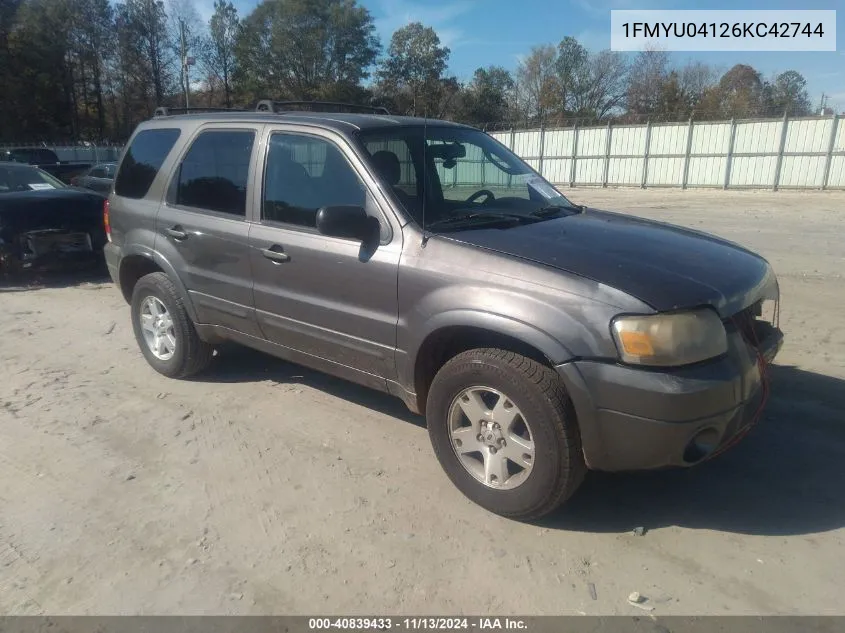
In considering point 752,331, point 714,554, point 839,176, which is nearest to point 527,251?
point 752,331

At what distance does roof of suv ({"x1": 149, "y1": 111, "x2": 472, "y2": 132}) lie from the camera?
12.3ft

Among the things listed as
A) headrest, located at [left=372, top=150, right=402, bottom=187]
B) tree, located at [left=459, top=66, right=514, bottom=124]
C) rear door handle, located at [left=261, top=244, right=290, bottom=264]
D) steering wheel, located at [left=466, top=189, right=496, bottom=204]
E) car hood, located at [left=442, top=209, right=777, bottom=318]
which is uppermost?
tree, located at [left=459, top=66, right=514, bottom=124]

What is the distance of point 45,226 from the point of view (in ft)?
26.8

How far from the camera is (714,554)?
2797 mm

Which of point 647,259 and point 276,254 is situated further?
point 276,254

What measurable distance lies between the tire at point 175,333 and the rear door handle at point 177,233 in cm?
39

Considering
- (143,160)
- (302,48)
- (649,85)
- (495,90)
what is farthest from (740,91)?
(143,160)

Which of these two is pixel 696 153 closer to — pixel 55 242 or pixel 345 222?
pixel 55 242

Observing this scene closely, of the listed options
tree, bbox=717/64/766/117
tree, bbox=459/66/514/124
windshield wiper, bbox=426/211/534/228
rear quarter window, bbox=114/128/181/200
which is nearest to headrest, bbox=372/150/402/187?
windshield wiper, bbox=426/211/534/228

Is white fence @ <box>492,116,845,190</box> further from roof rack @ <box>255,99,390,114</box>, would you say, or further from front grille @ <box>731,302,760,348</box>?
front grille @ <box>731,302,760,348</box>

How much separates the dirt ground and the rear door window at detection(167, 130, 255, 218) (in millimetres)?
1396

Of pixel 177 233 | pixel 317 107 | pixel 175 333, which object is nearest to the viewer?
pixel 177 233

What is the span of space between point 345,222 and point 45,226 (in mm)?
6717

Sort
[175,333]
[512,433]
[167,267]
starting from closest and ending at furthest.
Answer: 1. [512,433]
2. [167,267]
3. [175,333]
